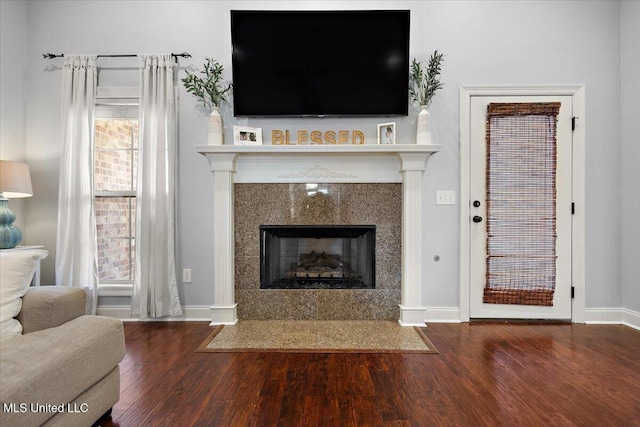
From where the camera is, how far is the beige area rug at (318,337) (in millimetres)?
2373

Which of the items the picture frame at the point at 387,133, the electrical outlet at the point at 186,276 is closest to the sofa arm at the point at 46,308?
the electrical outlet at the point at 186,276

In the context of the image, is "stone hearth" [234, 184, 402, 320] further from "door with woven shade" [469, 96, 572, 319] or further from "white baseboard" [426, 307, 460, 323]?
"door with woven shade" [469, 96, 572, 319]

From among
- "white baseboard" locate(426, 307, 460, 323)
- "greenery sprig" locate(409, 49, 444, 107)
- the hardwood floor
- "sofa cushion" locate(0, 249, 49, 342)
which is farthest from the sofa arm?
"greenery sprig" locate(409, 49, 444, 107)

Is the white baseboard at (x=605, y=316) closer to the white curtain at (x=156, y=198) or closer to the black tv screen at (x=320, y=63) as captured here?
the black tv screen at (x=320, y=63)

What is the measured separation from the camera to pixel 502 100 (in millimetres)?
3006

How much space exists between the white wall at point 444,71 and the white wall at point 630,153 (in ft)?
0.17

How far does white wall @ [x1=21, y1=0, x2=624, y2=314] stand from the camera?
2988 mm

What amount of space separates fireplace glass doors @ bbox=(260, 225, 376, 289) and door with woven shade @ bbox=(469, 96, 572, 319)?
1020 millimetres

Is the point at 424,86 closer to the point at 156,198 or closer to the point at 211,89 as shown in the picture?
the point at 211,89

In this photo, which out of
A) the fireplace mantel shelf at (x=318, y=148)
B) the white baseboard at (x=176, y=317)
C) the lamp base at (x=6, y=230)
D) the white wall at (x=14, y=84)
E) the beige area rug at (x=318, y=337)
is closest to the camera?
the beige area rug at (x=318, y=337)

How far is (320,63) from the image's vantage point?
292 centimetres

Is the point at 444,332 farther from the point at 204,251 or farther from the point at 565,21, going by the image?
the point at 565,21

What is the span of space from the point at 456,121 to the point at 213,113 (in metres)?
2.16

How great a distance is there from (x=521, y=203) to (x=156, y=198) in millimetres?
3259
